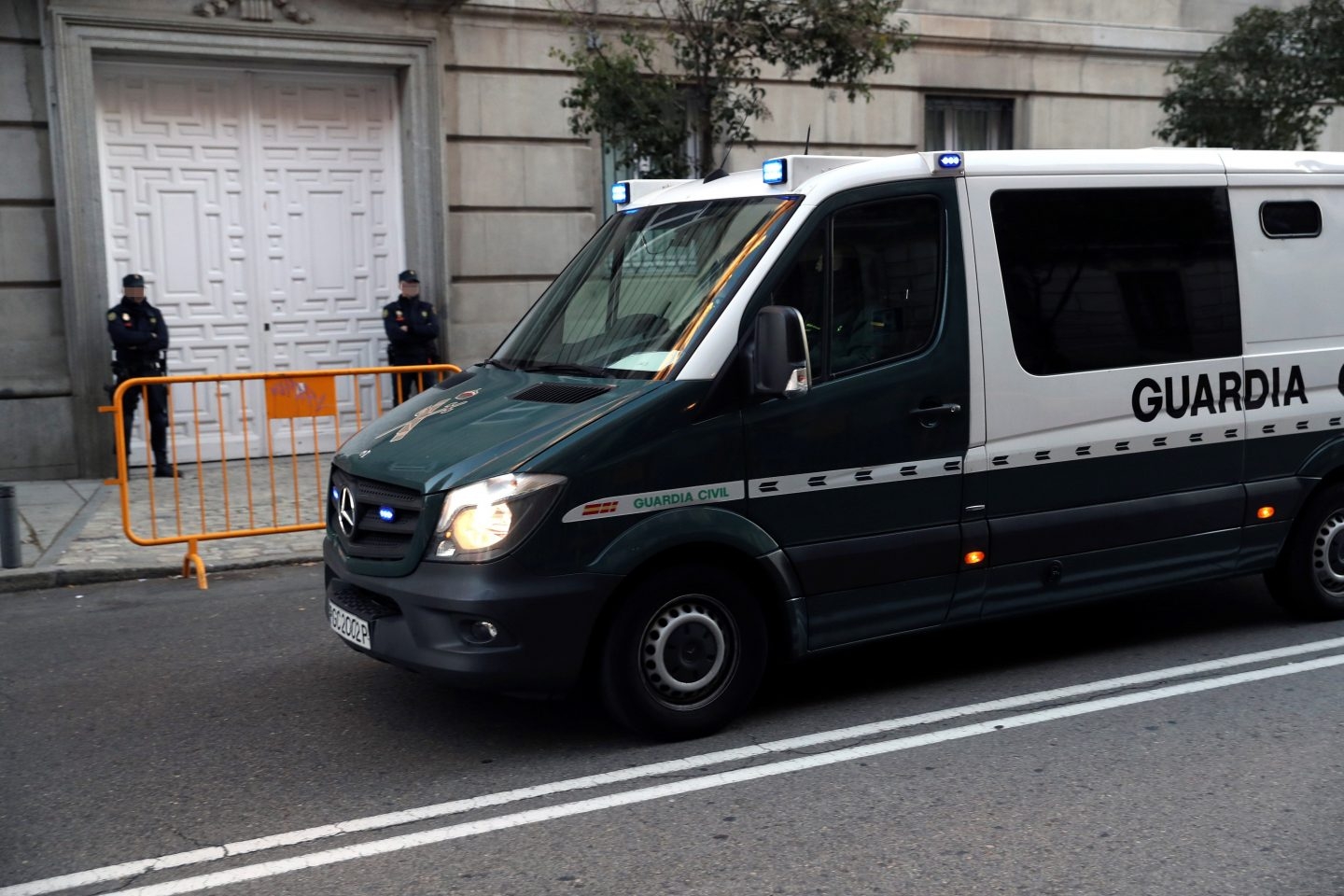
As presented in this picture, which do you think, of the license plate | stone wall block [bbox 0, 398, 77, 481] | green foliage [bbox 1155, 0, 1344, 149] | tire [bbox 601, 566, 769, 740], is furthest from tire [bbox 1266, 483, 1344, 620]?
stone wall block [bbox 0, 398, 77, 481]

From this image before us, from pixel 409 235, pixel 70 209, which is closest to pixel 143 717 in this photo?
pixel 70 209

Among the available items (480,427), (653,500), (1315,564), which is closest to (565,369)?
(480,427)

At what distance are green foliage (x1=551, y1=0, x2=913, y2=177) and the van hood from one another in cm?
576

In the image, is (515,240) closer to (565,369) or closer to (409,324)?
(409,324)

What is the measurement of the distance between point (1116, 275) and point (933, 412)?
3.97ft

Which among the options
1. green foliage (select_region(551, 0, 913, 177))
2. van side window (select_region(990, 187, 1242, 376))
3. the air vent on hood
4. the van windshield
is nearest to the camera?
the air vent on hood

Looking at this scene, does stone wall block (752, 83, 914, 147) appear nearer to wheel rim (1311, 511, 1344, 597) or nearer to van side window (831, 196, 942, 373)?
wheel rim (1311, 511, 1344, 597)

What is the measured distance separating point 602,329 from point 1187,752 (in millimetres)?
2818

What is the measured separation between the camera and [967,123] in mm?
17297

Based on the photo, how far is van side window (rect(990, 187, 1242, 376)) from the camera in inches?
235

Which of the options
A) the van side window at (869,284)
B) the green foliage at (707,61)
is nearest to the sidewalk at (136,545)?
the green foliage at (707,61)

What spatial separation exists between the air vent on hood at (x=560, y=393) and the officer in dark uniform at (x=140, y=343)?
24.9 feet

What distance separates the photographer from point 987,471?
231 inches

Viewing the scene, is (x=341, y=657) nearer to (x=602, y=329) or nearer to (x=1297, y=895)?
(x=602, y=329)
